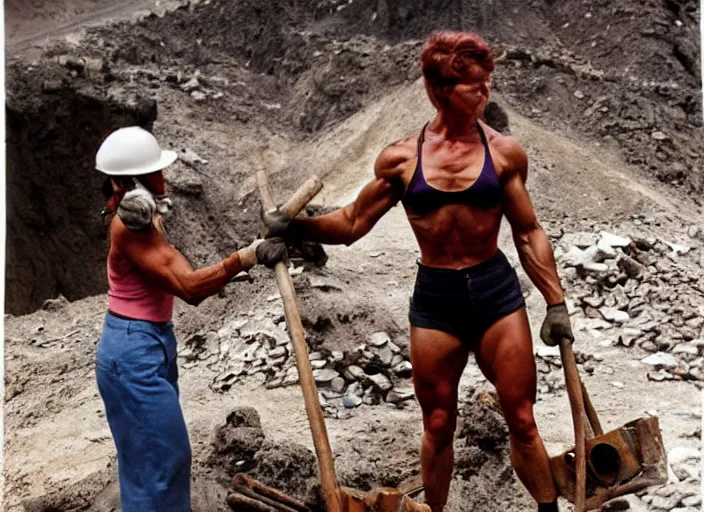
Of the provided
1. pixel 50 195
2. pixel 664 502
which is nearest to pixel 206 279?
pixel 664 502

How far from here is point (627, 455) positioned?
11.2 feet

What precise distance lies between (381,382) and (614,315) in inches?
50.2

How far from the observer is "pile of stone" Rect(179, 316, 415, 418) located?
16.4 ft

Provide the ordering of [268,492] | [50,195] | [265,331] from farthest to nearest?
[50,195]
[265,331]
[268,492]

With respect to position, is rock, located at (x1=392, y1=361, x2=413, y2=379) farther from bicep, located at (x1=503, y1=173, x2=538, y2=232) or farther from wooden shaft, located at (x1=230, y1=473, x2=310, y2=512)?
bicep, located at (x1=503, y1=173, x2=538, y2=232)

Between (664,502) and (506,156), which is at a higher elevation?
(506,156)

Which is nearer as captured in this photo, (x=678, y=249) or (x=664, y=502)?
(x=664, y=502)

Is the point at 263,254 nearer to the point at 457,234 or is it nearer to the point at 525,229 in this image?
the point at 457,234

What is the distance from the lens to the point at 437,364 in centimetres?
346

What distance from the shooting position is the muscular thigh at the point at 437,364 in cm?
345

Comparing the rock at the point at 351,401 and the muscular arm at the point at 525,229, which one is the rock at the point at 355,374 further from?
the muscular arm at the point at 525,229

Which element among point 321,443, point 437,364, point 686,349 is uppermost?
point 437,364

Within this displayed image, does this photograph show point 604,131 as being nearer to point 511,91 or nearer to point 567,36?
point 511,91

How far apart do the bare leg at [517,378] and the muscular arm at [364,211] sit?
1.77 ft
